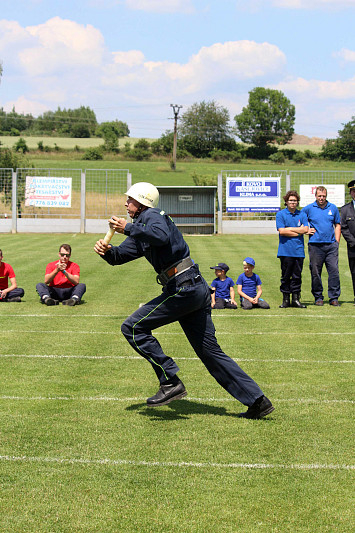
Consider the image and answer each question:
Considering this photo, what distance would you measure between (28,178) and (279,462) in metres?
35.4

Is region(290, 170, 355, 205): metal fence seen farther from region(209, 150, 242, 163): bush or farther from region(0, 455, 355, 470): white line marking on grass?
region(209, 150, 242, 163): bush

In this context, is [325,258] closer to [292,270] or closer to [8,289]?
[292,270]

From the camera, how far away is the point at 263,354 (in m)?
9.42

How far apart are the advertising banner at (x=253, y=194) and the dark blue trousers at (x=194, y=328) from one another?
32.1 m

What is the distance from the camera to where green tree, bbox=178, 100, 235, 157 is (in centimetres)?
10206

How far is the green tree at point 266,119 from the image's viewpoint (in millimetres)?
115438

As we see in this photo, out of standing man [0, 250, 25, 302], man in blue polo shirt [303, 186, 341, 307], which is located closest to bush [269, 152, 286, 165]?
man in blue polo shirt [303, 186, 341, 307]

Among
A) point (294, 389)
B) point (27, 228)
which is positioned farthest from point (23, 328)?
point (27, 228)

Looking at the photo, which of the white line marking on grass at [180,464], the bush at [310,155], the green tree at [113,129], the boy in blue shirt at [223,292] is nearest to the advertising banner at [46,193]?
the boy in blue shirt at [223,292]

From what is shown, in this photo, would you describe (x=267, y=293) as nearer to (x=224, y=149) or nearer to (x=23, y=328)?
(x=23, y=328)

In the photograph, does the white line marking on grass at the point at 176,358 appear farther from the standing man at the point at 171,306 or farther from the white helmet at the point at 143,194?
the white helmet at the point at 143,194

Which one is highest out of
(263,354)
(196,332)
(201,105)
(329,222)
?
(201,105)

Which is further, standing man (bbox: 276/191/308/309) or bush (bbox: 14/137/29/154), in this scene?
bush (bbox: 14/137/29/154)

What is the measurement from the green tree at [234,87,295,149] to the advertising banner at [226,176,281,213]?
249 feet
